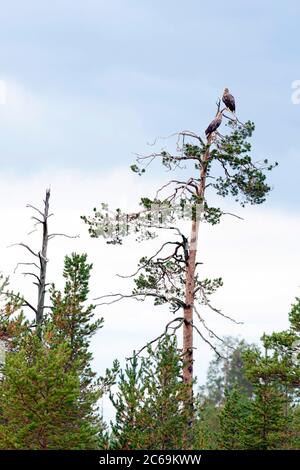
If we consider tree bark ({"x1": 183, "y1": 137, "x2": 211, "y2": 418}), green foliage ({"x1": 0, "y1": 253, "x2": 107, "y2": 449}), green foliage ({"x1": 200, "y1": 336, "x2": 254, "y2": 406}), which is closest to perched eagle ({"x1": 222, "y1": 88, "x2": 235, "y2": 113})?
A: tree bark ({"x1": 183, "y1": 137, "x2": 211, "y2": 418})

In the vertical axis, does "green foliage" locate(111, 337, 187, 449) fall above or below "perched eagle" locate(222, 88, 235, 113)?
below

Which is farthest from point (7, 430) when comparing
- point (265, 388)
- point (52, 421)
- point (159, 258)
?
point (265, 388)

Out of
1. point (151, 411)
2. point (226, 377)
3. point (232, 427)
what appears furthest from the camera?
point (226, 377)

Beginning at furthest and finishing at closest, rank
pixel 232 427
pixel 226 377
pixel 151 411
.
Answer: pixel 226 377 → pixel 232 427 → pixel 151 411

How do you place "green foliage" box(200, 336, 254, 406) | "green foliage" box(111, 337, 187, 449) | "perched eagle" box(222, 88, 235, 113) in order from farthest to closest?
1. "green foliage" box(200, 336, 254, 406)
2. "perched eagle" box(222, 88, 235, 113)
3. "green foliage" box(111, 337, 187, 449)

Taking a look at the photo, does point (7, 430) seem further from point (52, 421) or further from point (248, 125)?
point (248, 125)

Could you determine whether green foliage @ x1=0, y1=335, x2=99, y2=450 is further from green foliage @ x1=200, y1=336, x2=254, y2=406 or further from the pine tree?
green foliage @ x1=200, y1=336, x2=254, y2=406

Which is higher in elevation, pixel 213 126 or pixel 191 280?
pixel 213 126

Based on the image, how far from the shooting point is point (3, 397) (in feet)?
78.5

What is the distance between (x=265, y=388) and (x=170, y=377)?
339 inches

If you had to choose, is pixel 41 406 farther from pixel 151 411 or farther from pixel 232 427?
pixel 232 427

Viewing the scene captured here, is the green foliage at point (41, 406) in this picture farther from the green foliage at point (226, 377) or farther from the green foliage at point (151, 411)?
the green foliage at point (226, 377)

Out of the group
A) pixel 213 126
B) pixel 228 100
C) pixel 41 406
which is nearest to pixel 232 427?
pixel 41 406

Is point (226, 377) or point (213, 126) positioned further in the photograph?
point (226, 377)
